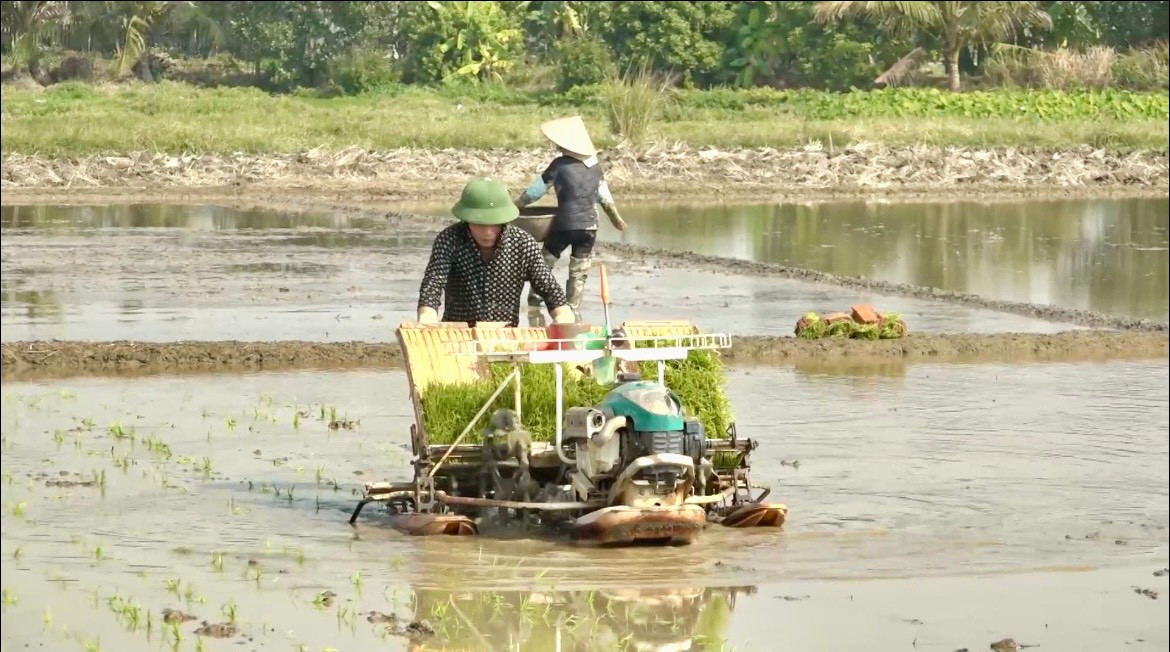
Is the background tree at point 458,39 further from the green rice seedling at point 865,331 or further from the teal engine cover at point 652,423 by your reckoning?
the teal engine cover at point 652,423

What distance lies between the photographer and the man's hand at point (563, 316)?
30.1 ft

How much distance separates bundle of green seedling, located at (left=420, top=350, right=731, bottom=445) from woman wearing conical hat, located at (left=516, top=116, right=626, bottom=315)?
5.23 meters

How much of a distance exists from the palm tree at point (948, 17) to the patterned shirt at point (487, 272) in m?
34.0

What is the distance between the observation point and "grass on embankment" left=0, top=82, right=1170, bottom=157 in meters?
33.6

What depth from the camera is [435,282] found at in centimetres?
958

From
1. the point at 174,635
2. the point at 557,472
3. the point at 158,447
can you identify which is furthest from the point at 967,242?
the point at 174,635

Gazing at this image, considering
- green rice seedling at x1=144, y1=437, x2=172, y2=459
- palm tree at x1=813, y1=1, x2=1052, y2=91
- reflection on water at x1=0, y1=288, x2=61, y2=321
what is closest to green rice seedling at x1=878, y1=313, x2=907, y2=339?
green rice seedling at x1=144, y1=437, x2=172, y2=459

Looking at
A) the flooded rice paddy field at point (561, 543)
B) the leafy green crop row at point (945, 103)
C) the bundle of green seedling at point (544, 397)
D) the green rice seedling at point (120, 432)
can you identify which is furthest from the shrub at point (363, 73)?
the bundle of green seedling at point (544, 397)

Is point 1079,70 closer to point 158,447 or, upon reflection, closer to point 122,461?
point 158,447

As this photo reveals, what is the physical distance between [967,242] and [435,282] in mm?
15651

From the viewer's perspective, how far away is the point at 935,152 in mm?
33688

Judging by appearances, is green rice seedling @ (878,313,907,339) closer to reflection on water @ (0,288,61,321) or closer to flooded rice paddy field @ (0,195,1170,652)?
flooded rice paddy field @ (0,195,1170,652)

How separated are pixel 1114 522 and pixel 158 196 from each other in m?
22.8

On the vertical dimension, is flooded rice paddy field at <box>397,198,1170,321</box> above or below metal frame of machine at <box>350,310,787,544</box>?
below
